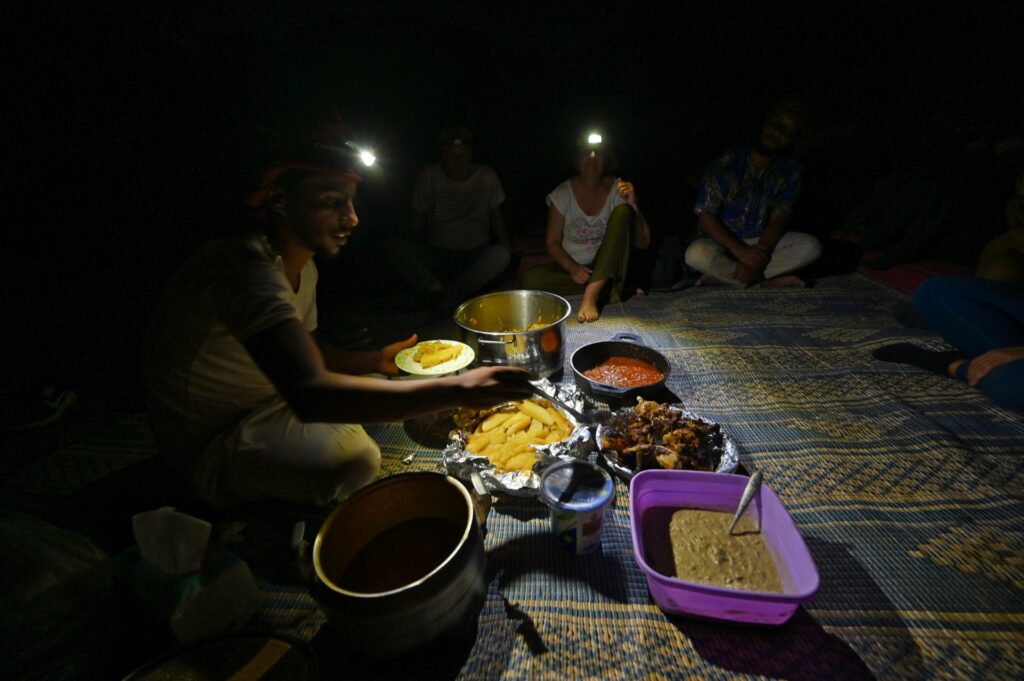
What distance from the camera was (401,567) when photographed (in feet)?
4.56

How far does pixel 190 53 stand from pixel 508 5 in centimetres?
379

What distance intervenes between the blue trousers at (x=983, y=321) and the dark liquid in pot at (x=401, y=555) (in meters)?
3.26

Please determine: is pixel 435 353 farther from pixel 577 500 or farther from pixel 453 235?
pixel 453 235

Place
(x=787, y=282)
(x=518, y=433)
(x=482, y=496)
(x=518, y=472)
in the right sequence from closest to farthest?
(x=482, y=496) < (x=518, y=472) < (x=518, y=433) < (x=787, y=282)

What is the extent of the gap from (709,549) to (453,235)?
14.5ft

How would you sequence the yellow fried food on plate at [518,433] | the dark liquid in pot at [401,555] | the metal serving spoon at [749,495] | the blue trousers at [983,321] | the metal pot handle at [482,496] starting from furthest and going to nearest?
the blue trousers at [983,321], the yellow fried food on plate at [518,433], the metal pot handle at [482,496], the metal serving spoon at [749,495], the dark liquid in pot at [401,555]

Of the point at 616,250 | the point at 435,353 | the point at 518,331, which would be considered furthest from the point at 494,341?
the point at 616,250

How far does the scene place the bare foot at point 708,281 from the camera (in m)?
4.68

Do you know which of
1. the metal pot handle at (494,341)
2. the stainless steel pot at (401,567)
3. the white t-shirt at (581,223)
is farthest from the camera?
the white t-shirt at (581,223)

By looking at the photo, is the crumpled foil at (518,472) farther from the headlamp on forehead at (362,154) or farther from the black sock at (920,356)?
the black sock at (920,356)

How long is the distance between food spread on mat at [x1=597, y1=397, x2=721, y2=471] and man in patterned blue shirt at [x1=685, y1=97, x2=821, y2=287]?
324 cm

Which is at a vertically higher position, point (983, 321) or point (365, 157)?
point (365, 157)

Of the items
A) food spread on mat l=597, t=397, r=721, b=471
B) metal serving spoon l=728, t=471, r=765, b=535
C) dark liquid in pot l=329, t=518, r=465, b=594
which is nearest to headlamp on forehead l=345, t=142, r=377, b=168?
dark liquid in pot l=329, t=518, r=465, b=594

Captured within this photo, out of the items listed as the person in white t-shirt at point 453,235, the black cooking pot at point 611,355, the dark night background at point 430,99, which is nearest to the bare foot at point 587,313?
the black cooking pot at point 611,355
